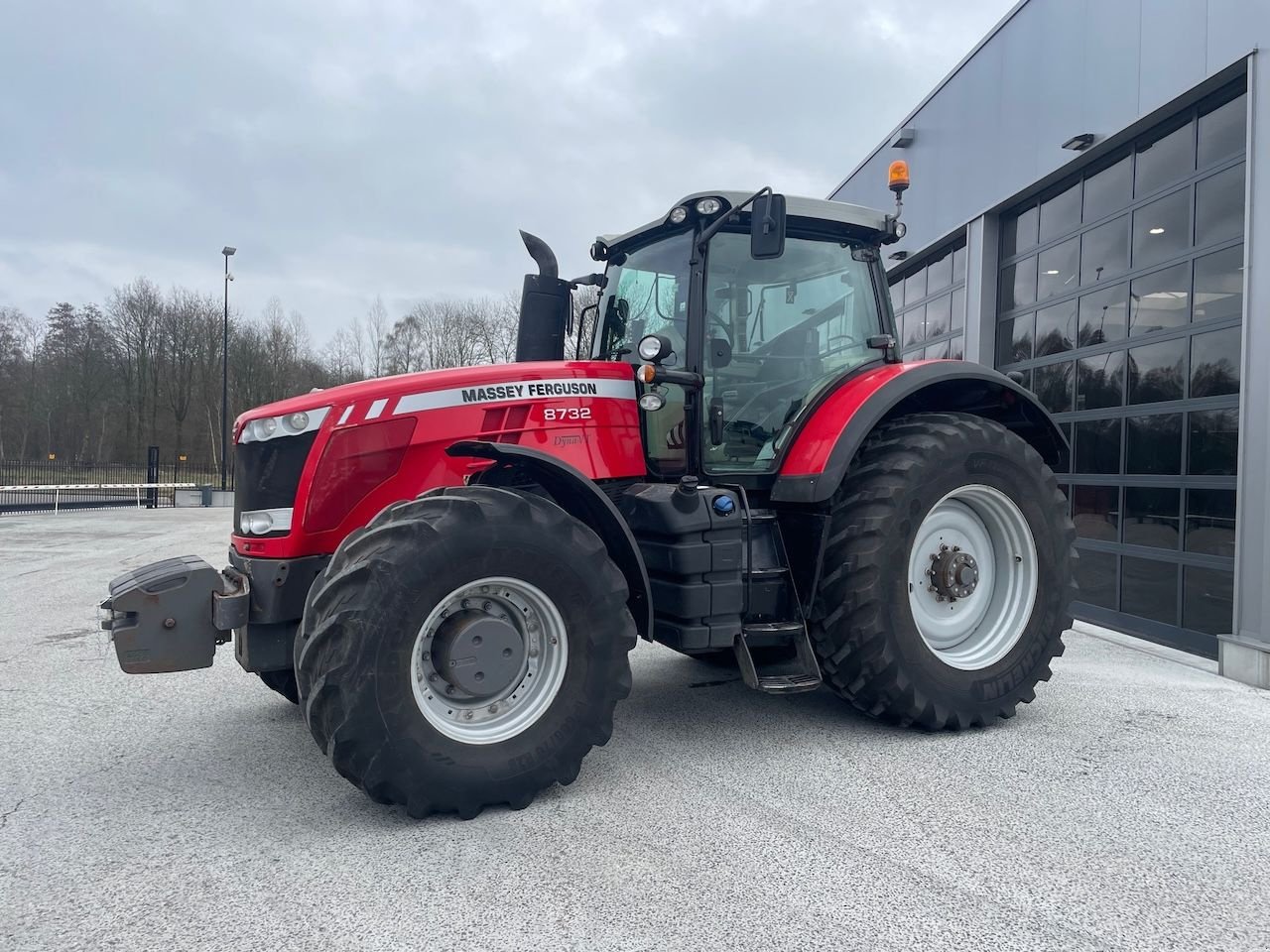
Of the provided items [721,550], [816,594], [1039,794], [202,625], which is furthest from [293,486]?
[1039,794]

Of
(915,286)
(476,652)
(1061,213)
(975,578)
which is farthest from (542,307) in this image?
(915,286)

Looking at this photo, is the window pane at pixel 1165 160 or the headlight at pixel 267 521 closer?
the headlight at pixel 267 521

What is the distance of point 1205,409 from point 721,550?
15.3ft

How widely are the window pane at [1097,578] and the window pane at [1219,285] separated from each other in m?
2.20

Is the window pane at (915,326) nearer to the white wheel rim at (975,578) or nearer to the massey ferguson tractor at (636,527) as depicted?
the massey ferguson tractor at (636,527)

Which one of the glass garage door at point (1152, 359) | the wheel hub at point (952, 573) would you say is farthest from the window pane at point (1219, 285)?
the wheel hub at point (952, 573)

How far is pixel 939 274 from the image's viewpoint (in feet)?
33.6

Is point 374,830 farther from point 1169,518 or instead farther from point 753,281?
point 1169,518

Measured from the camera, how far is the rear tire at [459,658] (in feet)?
8.54

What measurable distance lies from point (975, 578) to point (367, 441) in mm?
2744

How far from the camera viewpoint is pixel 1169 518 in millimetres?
6438

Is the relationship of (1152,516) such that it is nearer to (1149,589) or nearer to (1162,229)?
(1149,589)

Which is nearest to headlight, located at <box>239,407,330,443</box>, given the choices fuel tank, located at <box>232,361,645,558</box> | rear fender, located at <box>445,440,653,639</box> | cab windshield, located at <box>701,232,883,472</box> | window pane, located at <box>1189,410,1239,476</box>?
fuel tank, located at <box>232,361,645,558</box>

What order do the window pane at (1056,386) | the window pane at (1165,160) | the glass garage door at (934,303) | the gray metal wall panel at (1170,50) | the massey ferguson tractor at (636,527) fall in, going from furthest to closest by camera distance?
the glass garage door at (934,303) → the window pane at (1056,386) → the window pane at (1165,160) → the gray metal wall panel at (1170,50) → the massey ferguson tractor at (636,527)
